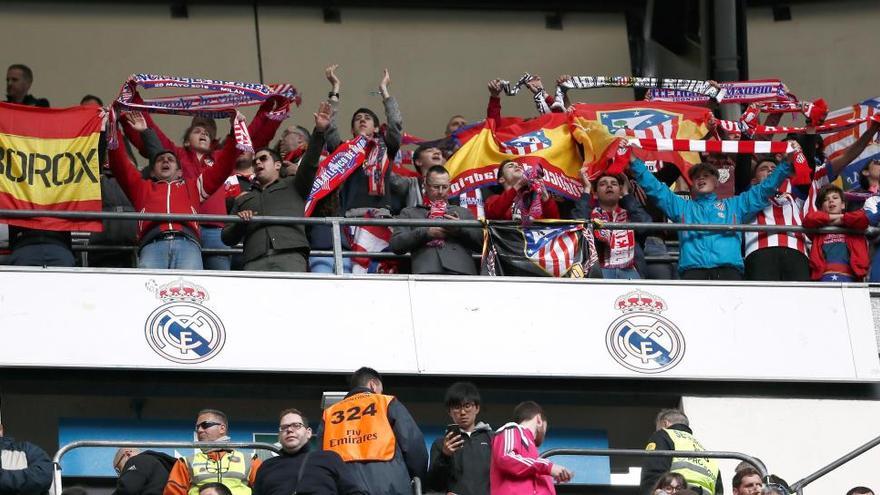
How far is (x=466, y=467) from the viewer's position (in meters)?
14.4

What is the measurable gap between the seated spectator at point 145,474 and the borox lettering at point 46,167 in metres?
3.99

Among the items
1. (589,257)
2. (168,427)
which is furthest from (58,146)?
(589,257)

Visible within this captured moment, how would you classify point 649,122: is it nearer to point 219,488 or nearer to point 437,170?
point 437,170

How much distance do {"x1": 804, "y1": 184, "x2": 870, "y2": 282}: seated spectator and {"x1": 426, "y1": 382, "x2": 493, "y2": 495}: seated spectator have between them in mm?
4920

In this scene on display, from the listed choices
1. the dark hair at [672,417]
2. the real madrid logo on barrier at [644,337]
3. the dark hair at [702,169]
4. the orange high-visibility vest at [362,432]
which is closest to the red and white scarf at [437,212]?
the real madrid logo on barrier at [644,337]

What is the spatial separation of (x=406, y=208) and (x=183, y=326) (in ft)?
7.19

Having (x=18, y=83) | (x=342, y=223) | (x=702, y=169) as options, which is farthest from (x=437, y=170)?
(x=18, y=83)

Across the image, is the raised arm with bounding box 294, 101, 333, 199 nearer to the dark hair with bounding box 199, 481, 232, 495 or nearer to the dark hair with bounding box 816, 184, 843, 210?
the dark hair with bounding box 199, 481, 232, 495

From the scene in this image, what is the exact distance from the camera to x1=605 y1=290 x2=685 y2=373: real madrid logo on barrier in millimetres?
18250

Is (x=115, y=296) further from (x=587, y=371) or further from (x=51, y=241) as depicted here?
(x=587, y=371)

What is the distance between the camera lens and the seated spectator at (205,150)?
18.5 meters

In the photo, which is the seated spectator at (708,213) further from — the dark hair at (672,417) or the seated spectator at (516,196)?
the dark hair at (672,417)

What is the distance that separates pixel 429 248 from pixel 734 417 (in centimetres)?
289

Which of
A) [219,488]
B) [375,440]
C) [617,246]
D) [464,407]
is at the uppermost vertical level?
[617,246]
